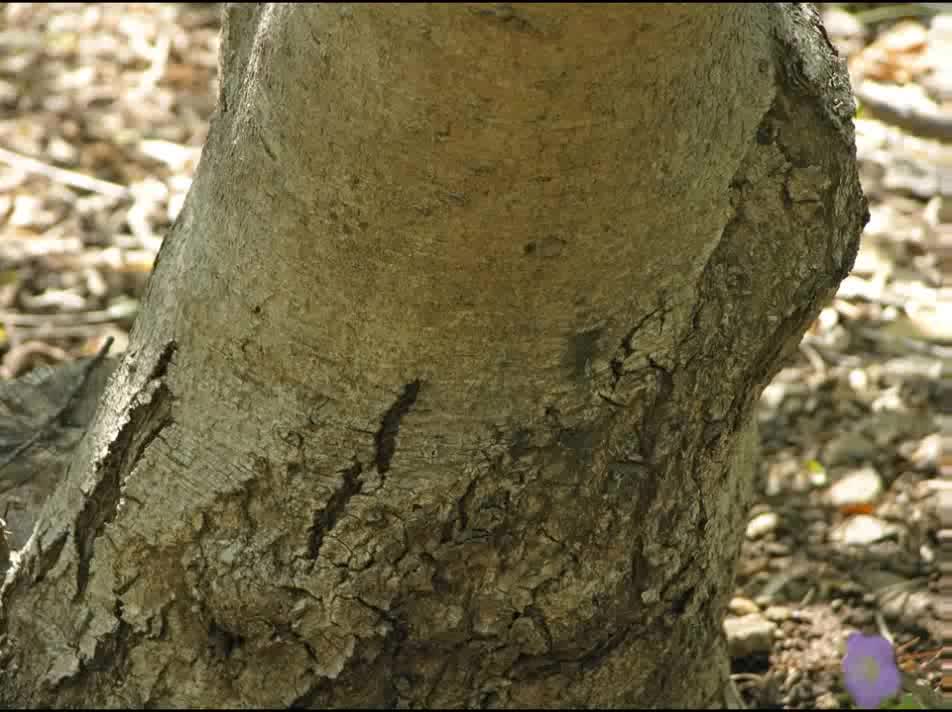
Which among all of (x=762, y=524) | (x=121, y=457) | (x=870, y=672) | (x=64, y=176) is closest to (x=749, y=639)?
(x=762, y=524)

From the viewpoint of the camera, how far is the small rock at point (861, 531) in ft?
7.78

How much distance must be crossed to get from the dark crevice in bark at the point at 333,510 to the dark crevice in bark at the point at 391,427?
0.03m

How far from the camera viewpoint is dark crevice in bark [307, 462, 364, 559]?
1.35m

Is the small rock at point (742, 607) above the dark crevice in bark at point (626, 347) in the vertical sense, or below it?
below

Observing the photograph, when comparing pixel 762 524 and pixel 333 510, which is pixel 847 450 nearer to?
pixel 762 524

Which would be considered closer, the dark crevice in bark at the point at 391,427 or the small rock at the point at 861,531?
the dark crevice in bark at the point at 391,427

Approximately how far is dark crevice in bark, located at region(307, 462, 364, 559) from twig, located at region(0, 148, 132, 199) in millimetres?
2230

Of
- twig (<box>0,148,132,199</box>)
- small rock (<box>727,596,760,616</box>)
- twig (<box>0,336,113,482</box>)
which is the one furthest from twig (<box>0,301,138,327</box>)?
small rock (<box>727,596,760,616</box>)

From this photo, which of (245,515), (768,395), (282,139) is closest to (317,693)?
(245,515)

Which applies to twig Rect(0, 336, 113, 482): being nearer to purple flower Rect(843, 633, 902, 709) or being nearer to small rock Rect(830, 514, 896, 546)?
purple flower Rect(843, 633, 902, 709)

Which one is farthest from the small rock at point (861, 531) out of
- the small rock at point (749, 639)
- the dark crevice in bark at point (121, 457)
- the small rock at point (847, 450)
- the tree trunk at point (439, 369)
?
the dark crevice in bark at point (121, 457)

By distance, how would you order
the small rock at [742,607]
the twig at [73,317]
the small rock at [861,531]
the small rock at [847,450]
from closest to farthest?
the small rock at [742,607] → the small rock at [861,531] → the small rock at [847,450] → the twig at [73,317]

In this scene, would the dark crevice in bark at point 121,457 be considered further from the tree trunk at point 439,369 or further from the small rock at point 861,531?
the small rock at point 861,531

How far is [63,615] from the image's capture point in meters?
1.51
